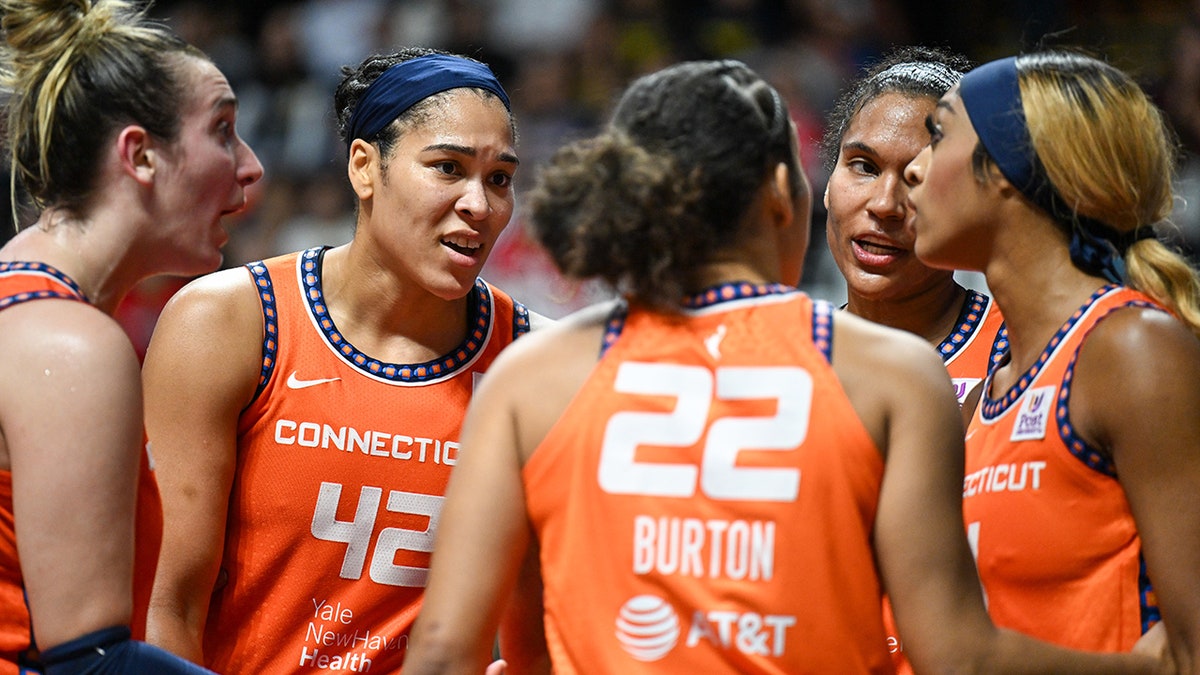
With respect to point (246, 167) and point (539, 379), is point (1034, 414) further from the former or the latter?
point (246, 167)

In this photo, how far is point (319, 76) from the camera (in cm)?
855

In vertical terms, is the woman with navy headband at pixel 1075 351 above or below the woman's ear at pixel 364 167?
below

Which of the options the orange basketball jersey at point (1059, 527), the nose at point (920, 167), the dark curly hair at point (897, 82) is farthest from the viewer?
the dark curly hair at point (897, 82)

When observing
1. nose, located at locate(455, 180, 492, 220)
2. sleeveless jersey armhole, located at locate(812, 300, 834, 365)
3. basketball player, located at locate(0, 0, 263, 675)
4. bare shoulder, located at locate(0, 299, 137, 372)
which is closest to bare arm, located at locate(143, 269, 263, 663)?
basketball player, located at locate(0, 0, 263, 675)

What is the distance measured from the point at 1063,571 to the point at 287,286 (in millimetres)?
1746

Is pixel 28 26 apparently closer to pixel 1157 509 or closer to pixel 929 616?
pixel 929 616

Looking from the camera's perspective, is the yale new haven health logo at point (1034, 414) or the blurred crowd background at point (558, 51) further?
the blurred crowd background at point (558, 51)

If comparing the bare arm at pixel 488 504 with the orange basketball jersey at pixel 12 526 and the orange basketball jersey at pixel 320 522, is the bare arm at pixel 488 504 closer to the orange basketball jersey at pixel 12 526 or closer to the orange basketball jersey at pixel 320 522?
the orange basketball jersey at pixel 12 526

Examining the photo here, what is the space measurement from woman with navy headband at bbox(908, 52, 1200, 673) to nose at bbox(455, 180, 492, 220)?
3.16 ft

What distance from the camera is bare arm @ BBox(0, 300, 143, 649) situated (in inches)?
75.2

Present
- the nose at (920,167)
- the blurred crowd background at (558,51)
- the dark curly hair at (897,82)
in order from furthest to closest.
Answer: the blurred crowd background at (558,51) → the dark curly hair at (897,82) → the nose at (920,167)

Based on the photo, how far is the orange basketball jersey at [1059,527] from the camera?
7.25 ft

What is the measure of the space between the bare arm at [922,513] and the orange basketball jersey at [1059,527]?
17.3 inches

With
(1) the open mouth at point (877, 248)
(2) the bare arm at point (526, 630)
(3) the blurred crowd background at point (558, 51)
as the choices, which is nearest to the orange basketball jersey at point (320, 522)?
(2) the bare arm at point (526, 630)
